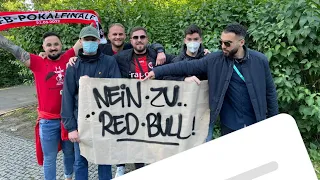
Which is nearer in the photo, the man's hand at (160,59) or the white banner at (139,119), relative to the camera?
the white banner at (139,119)

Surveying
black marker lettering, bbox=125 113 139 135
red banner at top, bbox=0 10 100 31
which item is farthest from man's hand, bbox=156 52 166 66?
red banner at top, bbox=0 10 100 31

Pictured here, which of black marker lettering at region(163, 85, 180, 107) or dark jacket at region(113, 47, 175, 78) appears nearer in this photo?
black marker lettering at region(163, 85, 180, 107)

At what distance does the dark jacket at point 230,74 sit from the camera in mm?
2732

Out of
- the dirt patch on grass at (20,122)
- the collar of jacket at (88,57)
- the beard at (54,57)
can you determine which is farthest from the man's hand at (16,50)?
the dirt patch on grass at (20,122)

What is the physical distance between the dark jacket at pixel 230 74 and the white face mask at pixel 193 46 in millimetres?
324

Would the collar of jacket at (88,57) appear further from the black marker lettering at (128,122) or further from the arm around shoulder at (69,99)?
the black marker lettering at (128,122)

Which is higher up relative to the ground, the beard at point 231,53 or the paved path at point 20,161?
the beard at point 231,53

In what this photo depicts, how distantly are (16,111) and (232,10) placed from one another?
6.83m

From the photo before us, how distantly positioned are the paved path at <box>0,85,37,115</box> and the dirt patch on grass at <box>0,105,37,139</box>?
0.51 metres

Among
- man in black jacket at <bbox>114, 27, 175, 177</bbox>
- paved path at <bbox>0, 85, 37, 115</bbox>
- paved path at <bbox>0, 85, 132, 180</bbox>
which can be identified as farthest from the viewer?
paved path at <bbox>0, 85, 37, 115</bbox>

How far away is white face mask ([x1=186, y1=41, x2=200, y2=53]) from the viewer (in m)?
3.31

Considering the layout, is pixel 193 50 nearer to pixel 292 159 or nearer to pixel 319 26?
pixel 319 26

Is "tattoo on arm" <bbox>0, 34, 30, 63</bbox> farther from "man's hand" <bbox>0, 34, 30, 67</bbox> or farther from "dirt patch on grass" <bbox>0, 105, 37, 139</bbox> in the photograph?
"dirt patch on grass" <bbox>0, 105, 37, 139</bbox>

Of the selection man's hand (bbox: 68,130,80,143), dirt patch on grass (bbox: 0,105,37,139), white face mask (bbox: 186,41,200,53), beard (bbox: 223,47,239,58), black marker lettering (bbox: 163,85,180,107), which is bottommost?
dirt patch on grass (bbox: 0,105,37,139)
